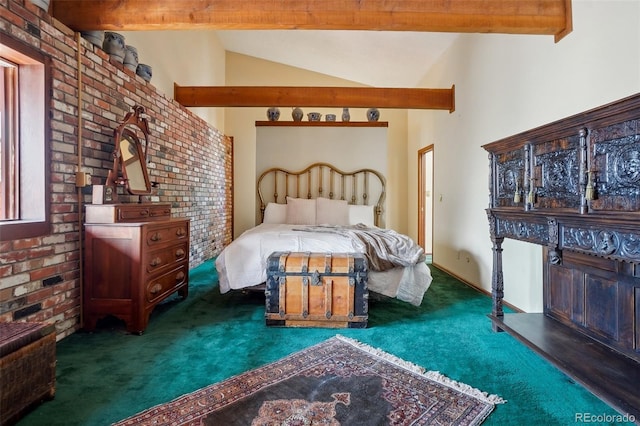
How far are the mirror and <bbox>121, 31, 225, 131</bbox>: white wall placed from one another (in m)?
0.90

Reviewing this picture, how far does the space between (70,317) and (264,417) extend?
1.81m

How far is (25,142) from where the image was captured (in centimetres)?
209

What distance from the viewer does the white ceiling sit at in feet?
14.8

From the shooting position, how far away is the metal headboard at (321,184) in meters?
5.51

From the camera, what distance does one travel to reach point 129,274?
2383mm

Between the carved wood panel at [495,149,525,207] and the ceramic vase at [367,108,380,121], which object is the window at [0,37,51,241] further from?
the ceramic vase at [367,108,380,121]

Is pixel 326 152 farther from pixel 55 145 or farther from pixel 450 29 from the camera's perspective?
pixel 55 145

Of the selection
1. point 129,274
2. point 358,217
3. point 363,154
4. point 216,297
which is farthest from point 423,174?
point 129,274

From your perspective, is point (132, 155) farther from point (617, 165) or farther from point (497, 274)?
point (617, 165)

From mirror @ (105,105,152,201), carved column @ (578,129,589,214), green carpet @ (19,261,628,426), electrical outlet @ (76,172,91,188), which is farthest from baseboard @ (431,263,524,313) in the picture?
electrical outlet @ (76,172,91,188)

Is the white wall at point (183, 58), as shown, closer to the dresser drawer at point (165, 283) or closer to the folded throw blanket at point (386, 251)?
the dresser drawer at point (165, 283)

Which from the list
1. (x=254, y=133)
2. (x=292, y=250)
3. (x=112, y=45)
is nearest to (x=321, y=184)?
(x=254, y=133)

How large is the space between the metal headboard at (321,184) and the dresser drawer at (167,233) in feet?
7.81

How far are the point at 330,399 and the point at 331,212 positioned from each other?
350 centimetres
